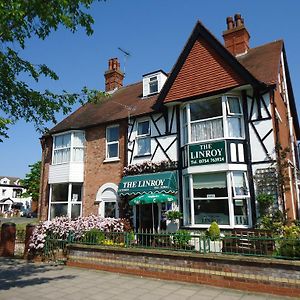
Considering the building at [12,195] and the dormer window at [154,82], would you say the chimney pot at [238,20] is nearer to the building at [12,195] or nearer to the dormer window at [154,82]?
the dormer window at [154,82]

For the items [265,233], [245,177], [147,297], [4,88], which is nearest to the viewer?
[147,297]

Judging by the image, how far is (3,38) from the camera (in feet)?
28.5

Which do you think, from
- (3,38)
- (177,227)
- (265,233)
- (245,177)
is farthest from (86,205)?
(3,38)

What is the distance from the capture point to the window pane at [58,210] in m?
20.3

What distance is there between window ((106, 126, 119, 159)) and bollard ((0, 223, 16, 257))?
6.75 m

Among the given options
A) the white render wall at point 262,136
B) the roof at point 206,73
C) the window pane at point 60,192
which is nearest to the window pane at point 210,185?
the white render wall at point 262,136

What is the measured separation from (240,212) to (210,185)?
5.87 ft

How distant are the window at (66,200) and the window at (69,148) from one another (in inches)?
65.0

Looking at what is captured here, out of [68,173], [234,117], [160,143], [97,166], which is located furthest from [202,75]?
[68,173]

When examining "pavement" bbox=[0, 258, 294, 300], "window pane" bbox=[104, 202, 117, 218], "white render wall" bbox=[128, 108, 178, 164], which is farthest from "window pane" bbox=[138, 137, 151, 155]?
"pavement" bbox=[0, 258, 294, 300]

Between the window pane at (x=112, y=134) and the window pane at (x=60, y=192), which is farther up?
the window pane at (x=112, y=134)

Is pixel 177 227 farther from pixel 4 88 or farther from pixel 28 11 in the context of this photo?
pixel 28 11

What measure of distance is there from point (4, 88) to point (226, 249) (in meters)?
8.16

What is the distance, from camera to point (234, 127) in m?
14.8
